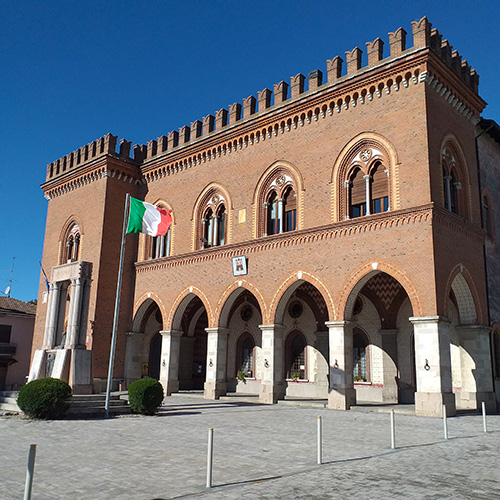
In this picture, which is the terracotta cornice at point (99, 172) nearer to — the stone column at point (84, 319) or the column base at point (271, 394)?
the stone column at point (84, 319)

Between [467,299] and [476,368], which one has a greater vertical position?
[467,299]

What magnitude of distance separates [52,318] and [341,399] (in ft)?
37.1

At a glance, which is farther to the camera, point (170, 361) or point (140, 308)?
point (140, 308)

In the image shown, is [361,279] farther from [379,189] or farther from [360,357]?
[360,357]

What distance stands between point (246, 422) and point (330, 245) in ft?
26.7

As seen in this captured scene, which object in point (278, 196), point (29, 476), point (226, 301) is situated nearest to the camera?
point (29, 476)

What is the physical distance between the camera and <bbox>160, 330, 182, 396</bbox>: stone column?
25891mm

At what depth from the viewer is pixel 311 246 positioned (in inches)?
842

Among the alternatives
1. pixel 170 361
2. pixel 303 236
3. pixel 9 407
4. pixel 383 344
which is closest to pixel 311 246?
pixel 303 236

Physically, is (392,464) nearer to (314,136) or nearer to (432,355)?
(432,355)

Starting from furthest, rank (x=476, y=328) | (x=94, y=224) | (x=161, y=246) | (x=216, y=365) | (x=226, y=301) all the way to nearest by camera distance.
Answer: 1. (x=94, y=224)
2. (x=161, y=246)
3. (x=226, y=301)
4. (x=216, y=365)
5. (x=476, y=328)

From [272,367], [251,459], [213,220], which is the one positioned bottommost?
[251,459]

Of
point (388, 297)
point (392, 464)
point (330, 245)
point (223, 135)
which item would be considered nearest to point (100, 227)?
point (223, 135)

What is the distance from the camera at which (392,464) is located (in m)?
9.14
